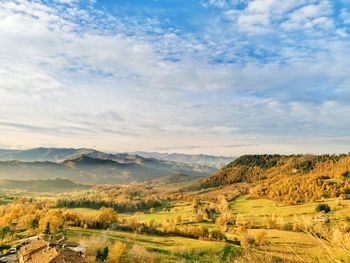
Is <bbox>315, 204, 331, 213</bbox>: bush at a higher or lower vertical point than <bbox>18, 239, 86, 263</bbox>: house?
higher

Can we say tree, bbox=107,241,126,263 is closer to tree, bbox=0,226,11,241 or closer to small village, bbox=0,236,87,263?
small village, bbox=0,236,87,263

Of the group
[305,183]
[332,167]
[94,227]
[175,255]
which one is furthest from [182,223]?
[332,167]

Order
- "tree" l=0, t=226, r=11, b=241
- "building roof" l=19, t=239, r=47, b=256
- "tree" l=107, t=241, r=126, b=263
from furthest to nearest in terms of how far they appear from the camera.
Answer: "tree" l=0, t=226, r=11, b=241
"tree" l=107, t=241, r=126, b=263
"building roof" l=19, t=239, r=47, b=256

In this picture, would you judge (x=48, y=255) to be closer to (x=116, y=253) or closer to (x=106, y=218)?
(x=116, y=253)

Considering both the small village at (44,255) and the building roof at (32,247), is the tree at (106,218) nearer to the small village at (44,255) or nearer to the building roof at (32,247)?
the building roof at (32,247)

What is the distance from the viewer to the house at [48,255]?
63.0m

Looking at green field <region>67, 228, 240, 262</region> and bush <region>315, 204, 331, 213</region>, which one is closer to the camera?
green field <region>67, 228, 240, 262</region>

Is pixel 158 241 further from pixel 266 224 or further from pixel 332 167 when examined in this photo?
pixel 332 167

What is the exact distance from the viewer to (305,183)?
17100cm

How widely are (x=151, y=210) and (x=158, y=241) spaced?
63.2 m

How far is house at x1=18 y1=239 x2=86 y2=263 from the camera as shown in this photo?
63000 millimetres

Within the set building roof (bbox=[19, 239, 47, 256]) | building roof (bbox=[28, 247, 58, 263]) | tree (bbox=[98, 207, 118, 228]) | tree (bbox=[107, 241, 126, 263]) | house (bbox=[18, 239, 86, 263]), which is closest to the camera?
house (bbox=[18, 239, 86, 263])

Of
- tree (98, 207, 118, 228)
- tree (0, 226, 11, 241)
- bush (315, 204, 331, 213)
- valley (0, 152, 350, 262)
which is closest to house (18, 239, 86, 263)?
valley (0, 152, 350, 262)

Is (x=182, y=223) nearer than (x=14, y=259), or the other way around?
(x=14, y=259)
